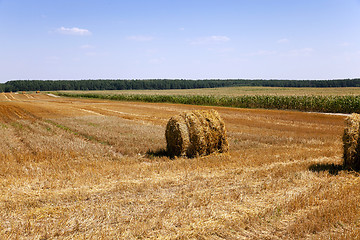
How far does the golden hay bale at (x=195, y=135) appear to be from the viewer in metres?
12.3

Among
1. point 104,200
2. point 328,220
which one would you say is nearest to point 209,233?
point 328,220

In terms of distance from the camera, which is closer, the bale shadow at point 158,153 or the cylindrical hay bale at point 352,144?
the cylindrical hay bale at point 352,144

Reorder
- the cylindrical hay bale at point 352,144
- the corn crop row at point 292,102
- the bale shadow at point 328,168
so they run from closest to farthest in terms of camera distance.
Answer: the cylindrical hay bale at point 352,144, the bale shadow at point 328,168, the corn crop row at point 292,102

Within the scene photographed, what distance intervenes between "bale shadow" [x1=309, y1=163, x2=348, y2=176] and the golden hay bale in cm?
372

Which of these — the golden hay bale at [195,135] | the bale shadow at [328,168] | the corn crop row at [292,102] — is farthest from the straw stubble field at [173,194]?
the corn crop row at [292,102]

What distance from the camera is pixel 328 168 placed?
10.1 meters

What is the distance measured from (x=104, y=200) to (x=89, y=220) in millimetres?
1174

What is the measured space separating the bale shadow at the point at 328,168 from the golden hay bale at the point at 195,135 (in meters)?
3.72

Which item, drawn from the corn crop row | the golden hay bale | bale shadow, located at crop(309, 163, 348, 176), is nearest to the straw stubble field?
bale shadow, located at crop(309, 163, 348, 176)

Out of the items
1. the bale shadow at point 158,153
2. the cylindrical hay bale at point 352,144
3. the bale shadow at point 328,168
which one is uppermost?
the cylindrical hay bale at point 352,144

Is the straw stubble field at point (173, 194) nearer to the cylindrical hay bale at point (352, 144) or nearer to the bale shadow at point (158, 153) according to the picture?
the bale shadow at point (158, 153)

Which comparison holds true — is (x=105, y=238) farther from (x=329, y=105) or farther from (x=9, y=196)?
(x=329, y=105)

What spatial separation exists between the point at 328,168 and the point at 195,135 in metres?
4.73

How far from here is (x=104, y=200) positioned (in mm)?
7137
